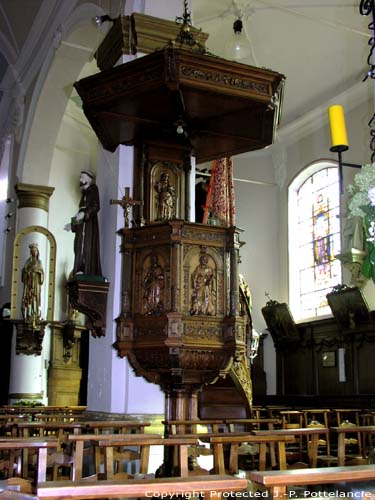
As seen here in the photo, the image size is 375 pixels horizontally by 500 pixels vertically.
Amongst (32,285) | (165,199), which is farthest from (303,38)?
(165,199)

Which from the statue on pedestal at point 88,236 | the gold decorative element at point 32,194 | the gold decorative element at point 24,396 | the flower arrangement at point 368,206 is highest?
the gold decorative element at point 32,194

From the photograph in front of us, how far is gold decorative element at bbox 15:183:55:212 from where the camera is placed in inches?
411

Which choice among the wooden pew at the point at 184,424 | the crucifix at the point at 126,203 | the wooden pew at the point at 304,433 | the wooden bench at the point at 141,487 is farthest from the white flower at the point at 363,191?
the crucifix at the point at 126,203

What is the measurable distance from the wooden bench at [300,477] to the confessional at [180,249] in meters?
2.70

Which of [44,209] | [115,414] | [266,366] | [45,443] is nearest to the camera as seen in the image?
[45,443]

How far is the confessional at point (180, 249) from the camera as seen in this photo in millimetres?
5129

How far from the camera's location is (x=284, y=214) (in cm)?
1365

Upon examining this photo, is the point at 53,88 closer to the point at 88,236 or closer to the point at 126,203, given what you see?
the point at 88,236

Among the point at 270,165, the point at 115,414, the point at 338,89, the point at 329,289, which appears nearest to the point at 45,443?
the point at 115,414

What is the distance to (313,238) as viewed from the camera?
12969 millimetres

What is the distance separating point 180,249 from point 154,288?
0.40 metres

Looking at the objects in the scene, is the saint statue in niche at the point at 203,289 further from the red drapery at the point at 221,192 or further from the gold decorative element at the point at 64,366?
the gold decorative element at the point at 64,366

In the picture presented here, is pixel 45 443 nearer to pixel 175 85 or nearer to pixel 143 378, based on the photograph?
pixel 143 378

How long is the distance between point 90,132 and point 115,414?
8.54 meters
